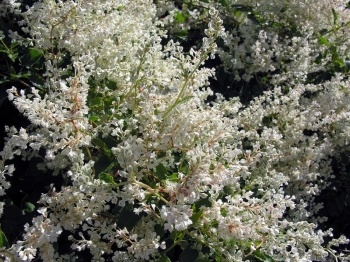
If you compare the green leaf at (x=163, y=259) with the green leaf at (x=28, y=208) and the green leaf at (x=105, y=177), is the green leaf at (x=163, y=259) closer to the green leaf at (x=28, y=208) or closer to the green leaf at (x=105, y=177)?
the green leaf at (x=105, y=177)

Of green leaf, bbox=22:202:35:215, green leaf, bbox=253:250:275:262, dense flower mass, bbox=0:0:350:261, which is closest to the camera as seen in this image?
dense flower mass, bbox=0:0:350:261

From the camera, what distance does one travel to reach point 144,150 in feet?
5.69

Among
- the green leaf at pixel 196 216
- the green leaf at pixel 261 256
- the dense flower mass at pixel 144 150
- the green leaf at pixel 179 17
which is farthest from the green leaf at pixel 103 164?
the green leaf at pixel 179 17

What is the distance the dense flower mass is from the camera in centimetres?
163

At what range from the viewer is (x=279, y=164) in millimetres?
2764

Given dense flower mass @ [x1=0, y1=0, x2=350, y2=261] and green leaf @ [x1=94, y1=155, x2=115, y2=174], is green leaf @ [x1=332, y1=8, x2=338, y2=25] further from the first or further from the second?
green leaf @ [x1=94, y1=155, x2=115, y2=174]

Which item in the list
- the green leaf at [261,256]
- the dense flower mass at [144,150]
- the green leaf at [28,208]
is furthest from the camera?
the green leaf at [28,208]

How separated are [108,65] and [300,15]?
1.68 metres

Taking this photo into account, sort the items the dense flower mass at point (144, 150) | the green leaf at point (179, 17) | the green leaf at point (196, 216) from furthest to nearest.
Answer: the green leaf at point (179, 17), the green leaf at point (196, 216), the dense flower mass at point (144, 150)

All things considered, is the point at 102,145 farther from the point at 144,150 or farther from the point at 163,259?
the point at 163,259

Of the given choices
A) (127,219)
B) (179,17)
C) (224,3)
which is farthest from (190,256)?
(224,3)

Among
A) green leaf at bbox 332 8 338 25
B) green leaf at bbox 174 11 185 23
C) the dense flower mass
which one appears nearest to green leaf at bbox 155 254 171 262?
the dense flower mass

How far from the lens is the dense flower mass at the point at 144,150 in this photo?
1630 mm

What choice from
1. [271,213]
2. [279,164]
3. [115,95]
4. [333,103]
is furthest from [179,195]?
[333,103]
